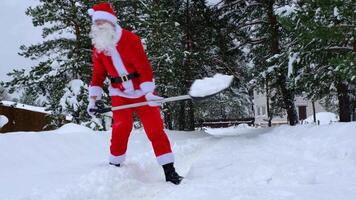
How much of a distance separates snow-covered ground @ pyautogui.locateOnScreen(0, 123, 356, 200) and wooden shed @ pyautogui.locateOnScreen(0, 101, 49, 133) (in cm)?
1810

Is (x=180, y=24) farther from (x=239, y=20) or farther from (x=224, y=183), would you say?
(x=224, y=183)

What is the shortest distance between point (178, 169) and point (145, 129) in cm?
119

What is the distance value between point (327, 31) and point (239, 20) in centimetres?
776

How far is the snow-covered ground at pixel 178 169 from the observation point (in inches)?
158

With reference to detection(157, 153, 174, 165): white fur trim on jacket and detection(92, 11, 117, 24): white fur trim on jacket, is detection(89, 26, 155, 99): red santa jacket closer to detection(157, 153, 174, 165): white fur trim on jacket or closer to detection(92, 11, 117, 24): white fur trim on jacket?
detection(92, 11, 117, 24): white fur trim on jacket

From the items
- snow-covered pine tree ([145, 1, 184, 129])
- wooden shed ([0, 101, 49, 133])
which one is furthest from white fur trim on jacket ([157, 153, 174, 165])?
wooden shed ([0, 101, 49, 133])

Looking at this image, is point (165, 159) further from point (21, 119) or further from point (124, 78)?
point (21, 119)

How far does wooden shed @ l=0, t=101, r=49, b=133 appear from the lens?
24.4m

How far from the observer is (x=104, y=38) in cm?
538

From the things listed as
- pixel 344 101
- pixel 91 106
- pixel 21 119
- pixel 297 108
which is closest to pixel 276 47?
pixel 344 101

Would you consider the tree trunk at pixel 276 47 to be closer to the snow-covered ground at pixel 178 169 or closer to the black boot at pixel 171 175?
the snow-covered ground at pixel 178 169

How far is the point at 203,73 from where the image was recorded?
18.2m

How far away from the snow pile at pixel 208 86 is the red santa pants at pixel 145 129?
0.58 metres

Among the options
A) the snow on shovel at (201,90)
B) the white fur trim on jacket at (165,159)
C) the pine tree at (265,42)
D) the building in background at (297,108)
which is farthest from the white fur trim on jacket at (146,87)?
the building in background at (297,108)
